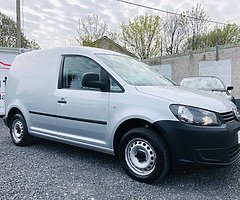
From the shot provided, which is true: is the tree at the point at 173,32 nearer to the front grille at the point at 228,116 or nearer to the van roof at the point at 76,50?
the van roof at the point at 76,50

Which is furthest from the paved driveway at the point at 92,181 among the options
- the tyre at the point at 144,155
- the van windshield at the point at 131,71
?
the van windshield at the point at 131,71

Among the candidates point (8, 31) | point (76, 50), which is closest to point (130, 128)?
point (76, 50)

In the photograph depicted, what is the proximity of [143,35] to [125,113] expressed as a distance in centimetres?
2328

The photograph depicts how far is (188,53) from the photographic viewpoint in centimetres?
1305

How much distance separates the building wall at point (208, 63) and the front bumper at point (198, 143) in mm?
9405

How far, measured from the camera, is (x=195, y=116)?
8.71ft

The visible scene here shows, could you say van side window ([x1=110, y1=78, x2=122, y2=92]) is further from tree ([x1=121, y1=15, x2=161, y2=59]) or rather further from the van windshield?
tree ([x1=121, y1=15, x2=161, y2=59])

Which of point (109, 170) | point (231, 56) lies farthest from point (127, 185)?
point (231, 56)

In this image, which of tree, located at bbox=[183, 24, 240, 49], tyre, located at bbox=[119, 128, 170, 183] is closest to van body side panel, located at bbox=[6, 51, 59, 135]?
tyre, located at bbox=[119, 128, 170, 183]

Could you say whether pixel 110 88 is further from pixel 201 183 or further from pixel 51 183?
pixel 201 183

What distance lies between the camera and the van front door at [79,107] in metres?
3.27

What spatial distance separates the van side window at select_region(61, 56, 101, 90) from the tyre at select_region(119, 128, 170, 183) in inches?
44.8

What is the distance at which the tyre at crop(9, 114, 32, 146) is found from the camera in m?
4.51

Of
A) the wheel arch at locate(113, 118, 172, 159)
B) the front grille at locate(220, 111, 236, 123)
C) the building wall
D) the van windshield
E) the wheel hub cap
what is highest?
the building wall
